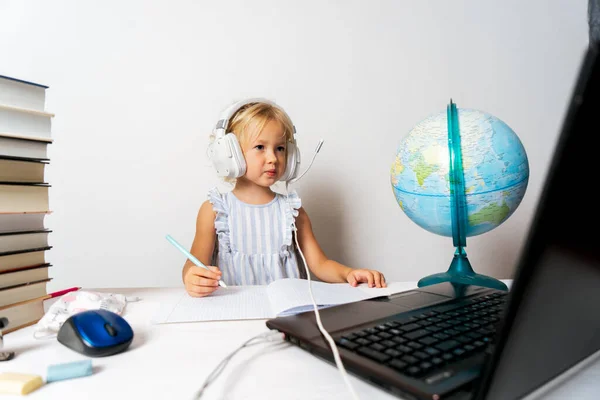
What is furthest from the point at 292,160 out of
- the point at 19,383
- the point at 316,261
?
the point at 19,383

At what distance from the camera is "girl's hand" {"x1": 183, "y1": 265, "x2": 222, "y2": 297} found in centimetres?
71

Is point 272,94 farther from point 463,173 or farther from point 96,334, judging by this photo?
point 96,334

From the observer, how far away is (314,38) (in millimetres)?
1233

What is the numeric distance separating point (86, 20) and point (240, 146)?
1.98 feet

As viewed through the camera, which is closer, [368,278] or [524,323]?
[524,323]

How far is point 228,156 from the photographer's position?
934 millimetres

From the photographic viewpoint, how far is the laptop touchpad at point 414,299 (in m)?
0.58

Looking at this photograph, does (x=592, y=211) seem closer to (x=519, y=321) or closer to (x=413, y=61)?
(x=519, y=321)

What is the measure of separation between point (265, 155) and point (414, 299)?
1.75 ft

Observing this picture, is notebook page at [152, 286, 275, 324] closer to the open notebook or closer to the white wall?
the open notebook

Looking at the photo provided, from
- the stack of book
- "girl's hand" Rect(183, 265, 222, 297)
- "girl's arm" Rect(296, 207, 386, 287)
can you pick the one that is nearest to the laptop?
"girl's hand" Rect(183, 265, 222, 297)

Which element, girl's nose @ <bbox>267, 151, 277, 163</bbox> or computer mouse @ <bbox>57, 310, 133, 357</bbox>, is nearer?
computer mouse @ <bbox>57, 310, 133, 357</bbox>

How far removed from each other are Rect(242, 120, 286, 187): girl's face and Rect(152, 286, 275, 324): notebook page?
0.33 meters

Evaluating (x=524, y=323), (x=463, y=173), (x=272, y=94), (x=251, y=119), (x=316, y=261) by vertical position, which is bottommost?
(x=316, y=261)
